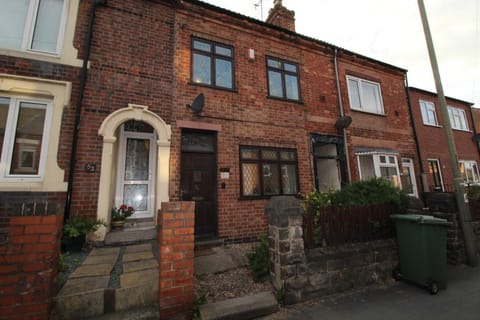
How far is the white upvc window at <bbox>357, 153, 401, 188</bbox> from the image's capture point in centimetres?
764

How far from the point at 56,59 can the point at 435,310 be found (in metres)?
8.14

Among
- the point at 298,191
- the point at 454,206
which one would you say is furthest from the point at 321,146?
the point at 454,206

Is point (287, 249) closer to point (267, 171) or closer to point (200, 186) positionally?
point (200, 186)

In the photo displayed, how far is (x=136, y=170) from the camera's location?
5.64m

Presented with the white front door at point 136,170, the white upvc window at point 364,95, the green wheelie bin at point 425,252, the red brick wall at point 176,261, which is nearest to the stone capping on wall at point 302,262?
the green wheelie bin at point 425,252

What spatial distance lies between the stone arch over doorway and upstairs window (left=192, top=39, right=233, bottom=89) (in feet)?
5.70

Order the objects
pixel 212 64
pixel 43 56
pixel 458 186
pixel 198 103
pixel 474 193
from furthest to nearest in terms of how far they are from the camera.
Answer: pixel 212 64 < pixel 474 193 < pixel 198 103 < pixel 458 186 < pixel 43 56

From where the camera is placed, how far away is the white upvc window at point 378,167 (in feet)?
25.1

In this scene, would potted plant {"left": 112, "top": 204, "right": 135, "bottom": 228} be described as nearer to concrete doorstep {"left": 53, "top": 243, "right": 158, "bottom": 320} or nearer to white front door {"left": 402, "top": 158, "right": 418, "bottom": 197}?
concrete doorstep {"left": 53, "top": 243, "right": 158, "bottom": 320}

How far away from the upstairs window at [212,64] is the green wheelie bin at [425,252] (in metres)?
5.48

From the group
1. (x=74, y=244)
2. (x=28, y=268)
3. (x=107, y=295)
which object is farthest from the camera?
(x=74, y=244)

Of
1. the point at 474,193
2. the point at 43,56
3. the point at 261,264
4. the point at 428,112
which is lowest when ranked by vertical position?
the point at 261,264

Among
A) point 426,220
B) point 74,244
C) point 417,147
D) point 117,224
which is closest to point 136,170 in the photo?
point 117,224

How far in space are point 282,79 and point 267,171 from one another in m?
3.30
